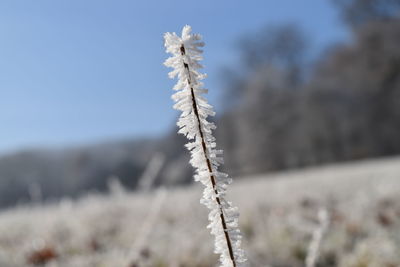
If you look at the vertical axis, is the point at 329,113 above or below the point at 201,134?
above

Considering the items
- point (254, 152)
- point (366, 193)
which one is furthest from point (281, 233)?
point (254, 152)

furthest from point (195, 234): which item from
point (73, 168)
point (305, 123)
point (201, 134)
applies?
point (73, 168)

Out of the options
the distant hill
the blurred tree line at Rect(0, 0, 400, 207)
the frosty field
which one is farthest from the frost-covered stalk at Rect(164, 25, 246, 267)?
the distant hill

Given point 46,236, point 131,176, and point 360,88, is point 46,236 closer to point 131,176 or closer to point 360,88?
point 360,88

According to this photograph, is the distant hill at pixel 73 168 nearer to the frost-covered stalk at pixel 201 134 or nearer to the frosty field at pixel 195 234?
the frosty field at pixel 195 234

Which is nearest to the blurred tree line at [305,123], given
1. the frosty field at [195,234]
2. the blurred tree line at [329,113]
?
the blurred tree line at [329,113]

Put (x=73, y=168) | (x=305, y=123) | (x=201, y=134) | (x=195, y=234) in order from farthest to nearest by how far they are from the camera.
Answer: (x=73, y=168) < (x=305, y=123) < (x=195, y=234) < (x=201, y=134)

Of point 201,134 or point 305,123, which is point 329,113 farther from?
point 201,134
